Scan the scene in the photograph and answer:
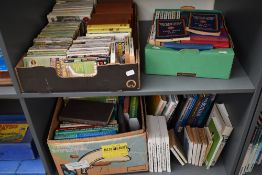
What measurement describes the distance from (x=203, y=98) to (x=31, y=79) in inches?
28.5

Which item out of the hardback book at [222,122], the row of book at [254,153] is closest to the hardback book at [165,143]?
the hardback book at [222,122]

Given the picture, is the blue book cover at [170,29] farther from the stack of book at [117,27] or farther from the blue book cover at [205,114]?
the blue book cover at [205,114]

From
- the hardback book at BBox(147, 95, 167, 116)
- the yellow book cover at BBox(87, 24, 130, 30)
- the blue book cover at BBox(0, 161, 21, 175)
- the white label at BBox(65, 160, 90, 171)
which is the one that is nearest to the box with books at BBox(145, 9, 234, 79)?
the yellow book cover at BBox(87, 24, 130, 30)

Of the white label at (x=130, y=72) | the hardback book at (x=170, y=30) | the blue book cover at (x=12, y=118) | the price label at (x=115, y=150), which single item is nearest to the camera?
the white label at (x=130, y=72)

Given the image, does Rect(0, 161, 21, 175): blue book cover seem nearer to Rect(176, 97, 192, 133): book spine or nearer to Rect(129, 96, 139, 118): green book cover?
Rect(129, 96, 139, 118): green book cover

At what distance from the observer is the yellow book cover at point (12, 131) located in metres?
1.21

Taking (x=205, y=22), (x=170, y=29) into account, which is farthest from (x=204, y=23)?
(x=170, y=29)

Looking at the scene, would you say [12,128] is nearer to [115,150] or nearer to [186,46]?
[115,150]

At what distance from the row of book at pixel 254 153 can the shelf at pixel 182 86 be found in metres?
0.24

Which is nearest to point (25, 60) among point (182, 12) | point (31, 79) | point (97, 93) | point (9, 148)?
point (31, 79)

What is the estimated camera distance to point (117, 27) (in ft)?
3.35

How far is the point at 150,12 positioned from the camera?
4.31ft

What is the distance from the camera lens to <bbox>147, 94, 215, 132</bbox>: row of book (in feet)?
3.95

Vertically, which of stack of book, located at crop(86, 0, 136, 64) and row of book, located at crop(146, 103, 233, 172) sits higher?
stack of book, located at crop(86, 0, 136, 64)
